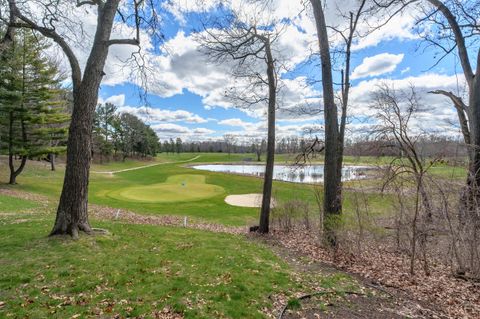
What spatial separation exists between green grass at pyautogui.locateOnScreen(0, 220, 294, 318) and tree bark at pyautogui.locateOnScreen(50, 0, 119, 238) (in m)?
0.44

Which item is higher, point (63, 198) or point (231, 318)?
point (63, 198)

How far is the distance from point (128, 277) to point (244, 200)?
1610cm

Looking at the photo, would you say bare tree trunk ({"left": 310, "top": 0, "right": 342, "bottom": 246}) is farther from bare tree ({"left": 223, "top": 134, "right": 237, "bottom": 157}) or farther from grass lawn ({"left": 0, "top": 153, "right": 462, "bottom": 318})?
bare tree ({"left": 223, "top": 134, "right": 237, "bottom": 157})

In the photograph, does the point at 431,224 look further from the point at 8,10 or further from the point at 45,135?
the point at 45,135

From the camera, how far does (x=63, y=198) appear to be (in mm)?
5832

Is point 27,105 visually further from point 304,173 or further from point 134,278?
point 304,173

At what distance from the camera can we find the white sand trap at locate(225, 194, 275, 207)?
1853 cm

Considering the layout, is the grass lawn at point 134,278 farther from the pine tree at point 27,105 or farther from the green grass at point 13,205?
the pine tree at point 27,105

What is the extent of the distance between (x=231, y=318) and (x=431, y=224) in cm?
401

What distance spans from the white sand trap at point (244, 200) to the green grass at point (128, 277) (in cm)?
1202

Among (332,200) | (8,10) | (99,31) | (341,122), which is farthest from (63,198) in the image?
(341,122)

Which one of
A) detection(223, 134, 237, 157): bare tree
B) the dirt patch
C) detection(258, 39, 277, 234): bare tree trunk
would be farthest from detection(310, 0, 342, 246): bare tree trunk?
detection(223, 134, 237, 157): bare tree

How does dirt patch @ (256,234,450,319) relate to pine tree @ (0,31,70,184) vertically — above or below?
below

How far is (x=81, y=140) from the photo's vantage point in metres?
5.81
